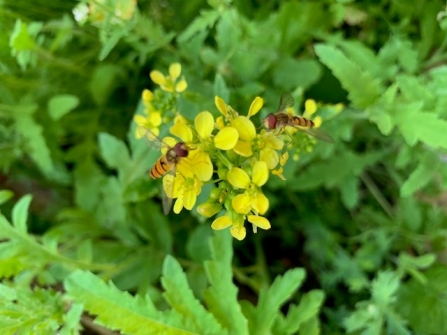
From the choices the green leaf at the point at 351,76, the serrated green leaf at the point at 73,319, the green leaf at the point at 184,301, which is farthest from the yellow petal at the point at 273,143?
the serrated green leaf at the point at 73,319

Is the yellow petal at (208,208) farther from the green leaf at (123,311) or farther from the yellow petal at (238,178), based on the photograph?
the green leaf at (123,311)

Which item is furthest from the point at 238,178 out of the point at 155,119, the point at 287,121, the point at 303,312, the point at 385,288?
the point at 385,288

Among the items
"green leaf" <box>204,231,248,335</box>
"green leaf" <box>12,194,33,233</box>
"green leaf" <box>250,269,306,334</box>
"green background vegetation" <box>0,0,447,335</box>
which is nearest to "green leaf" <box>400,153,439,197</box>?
"green background vegetation" <box>0,0,447,335</box>

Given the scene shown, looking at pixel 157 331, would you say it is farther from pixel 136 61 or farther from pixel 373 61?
pixel 136 61

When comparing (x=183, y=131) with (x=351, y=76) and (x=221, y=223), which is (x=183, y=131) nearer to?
(x=221, y=223)

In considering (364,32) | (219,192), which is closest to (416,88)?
(219,192)

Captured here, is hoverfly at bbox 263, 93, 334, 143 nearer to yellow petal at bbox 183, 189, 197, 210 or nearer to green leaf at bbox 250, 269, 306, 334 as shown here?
yellow petal at bbox 183, 189, 197, 210
